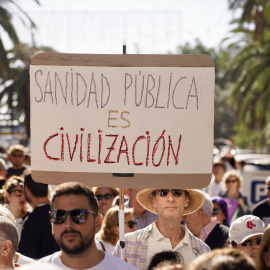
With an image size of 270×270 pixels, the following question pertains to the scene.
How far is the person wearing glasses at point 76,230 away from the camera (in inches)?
149

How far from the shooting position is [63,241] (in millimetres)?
3787

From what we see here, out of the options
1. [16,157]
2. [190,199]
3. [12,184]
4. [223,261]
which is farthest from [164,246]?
[16,157]

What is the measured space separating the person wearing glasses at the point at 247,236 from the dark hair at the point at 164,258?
2.36 feet

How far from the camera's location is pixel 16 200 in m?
6.57

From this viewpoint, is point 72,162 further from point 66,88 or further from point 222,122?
point 222,122

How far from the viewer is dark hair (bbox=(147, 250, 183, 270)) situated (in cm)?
429

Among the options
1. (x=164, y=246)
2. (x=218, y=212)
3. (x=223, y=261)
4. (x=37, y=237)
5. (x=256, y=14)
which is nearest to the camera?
(x=223, y=261)

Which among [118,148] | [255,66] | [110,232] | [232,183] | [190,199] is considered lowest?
[110,232]

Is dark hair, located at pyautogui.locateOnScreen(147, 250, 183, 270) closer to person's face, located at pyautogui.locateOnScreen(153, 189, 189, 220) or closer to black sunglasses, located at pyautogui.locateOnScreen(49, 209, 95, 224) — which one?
person's face, located at pyautogui.locateOnScreen(153, 189, 189, 220)

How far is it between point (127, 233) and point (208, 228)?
1.27 meters

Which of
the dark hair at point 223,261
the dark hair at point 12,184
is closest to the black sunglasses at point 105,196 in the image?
the dark hair at point 12,184

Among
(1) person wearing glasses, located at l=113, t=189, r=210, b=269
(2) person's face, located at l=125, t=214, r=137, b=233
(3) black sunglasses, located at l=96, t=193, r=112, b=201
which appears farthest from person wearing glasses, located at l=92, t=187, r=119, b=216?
(1) person wearing glasses, located at l=113, t=189, r=210, b=269

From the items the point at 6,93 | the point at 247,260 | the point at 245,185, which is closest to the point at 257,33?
the point at 245,185

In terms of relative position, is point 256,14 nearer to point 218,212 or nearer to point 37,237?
point 218,212
